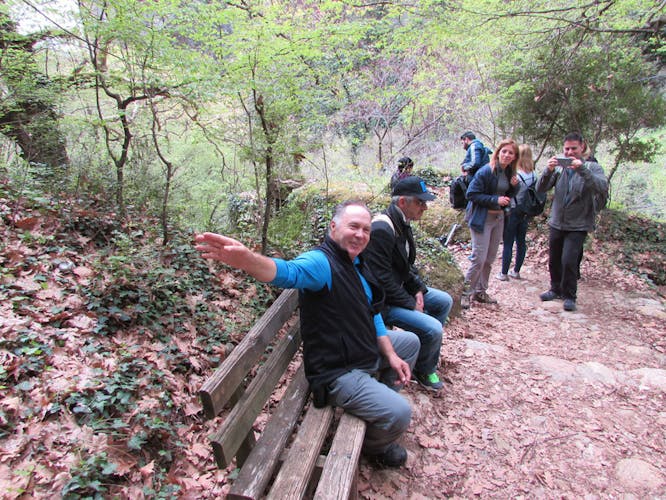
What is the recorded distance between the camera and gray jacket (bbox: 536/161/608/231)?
522 cm

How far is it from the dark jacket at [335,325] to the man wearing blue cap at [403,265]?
2.66 ft

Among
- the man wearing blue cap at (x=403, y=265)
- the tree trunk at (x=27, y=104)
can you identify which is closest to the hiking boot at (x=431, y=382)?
the man wearing blue cap at (x=403, y=265)

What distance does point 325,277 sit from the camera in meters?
2.36

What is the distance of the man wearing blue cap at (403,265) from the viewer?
334cm

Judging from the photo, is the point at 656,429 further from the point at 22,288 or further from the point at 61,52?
the point at 61,52

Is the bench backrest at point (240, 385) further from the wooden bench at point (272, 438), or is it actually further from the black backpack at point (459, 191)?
the black backpack at point (459, 191)

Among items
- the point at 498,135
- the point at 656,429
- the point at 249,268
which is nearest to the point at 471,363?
the point at 656,429

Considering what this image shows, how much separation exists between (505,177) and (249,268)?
468cm

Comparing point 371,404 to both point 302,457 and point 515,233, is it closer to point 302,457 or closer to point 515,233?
point 302,457

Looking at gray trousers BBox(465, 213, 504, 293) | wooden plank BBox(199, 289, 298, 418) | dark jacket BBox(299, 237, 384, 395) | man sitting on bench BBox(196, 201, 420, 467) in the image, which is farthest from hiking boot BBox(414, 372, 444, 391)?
gray trousers BBox(465, 213, 504, 293)

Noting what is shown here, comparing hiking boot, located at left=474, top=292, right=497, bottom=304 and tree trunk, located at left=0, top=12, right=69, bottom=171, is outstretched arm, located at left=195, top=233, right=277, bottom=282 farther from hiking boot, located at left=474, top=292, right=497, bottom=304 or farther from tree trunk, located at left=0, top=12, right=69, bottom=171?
hiking boot, located at left=474, top=292, right=497, bottom=304

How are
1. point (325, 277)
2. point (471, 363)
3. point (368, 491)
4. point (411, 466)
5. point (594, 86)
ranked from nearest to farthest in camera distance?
1. point (325, 277)
2. point (368, 491)
3. point (411, 466)
4. point (471, 363)
5. point (594, 86)

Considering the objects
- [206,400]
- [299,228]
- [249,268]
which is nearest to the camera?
[206,400]

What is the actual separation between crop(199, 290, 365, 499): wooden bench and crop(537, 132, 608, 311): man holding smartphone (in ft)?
15.7
